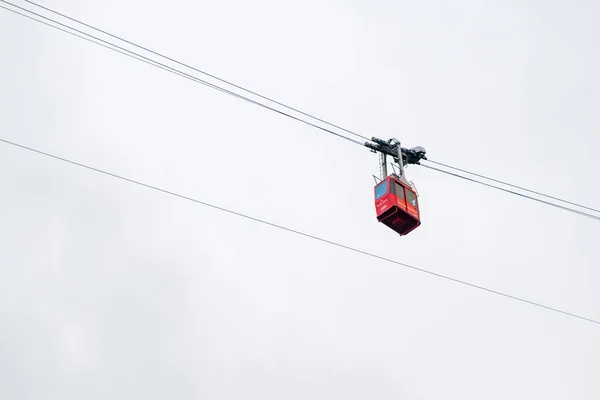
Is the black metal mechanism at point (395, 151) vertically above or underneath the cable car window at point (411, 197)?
above

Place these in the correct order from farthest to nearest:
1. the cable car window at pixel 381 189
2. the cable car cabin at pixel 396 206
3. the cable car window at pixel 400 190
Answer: the cable car window at pixel 381 189, the cable car window at pixel 400 190, the cable car cabin at pixel 396 206

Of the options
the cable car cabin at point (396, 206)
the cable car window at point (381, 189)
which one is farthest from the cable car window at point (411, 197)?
the cable car window at point (381, 189)

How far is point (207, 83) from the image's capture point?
31.8 metres

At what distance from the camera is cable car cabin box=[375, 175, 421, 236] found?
34562 mm

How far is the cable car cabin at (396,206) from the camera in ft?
113

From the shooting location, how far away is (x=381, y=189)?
1396 inches

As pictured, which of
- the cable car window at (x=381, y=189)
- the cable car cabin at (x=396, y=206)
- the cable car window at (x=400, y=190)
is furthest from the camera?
the cable car window at (x=381, y=189)

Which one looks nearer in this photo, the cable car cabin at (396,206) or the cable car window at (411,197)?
the cable car cabin at (396,206)

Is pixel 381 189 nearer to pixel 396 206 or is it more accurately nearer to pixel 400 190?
pixel 400 190

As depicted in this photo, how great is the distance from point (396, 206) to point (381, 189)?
1266mm

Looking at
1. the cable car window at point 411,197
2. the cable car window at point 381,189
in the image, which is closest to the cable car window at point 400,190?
the cable car window at point 411,197

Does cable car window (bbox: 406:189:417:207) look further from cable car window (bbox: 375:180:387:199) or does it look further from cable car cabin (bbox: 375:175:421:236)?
cable car window (bbox: 375:180:387:199)

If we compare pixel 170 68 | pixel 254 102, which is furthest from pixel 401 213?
pixel 170 68

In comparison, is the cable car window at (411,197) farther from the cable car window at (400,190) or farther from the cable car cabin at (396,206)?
the cable car window at (400,190)
